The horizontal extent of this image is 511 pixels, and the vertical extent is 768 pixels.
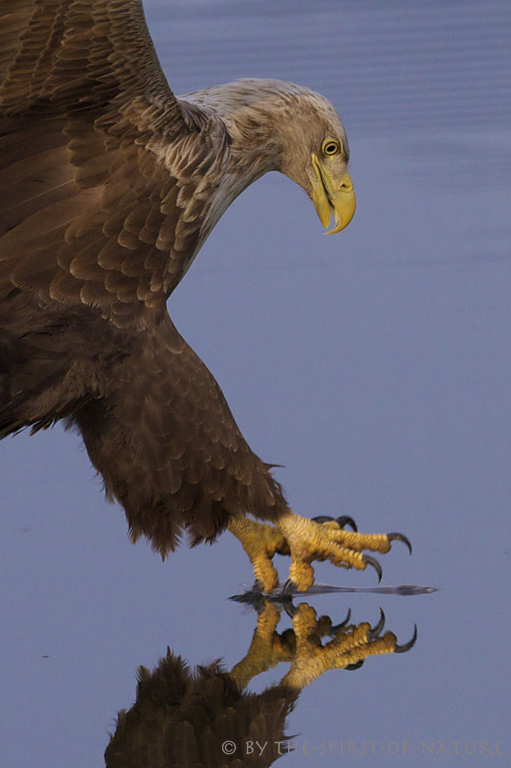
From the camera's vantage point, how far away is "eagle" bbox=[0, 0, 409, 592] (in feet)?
11.0

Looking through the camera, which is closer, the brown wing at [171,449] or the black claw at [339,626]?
the black claw at [339,626]

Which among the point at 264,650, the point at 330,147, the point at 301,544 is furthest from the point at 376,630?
the point at 330,147

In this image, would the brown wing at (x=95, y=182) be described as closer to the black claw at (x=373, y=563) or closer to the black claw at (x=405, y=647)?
the black claw at (x=373, y=563)

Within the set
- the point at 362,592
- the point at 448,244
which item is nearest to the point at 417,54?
the point at 448,244

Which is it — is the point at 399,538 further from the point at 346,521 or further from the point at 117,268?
the point at 117,268

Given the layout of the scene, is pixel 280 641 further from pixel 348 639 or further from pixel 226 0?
pixel 226 0

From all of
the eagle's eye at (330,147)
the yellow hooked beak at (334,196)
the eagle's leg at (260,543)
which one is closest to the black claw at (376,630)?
the eagle's leg at (260,543)

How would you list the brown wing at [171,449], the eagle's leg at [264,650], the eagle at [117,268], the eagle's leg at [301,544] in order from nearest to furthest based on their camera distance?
1. the eagle's leg at [264,650]
2. the eagle at [117,268]
3. the brown wing at [171,449]
4. the eagle's leg at [301,544]

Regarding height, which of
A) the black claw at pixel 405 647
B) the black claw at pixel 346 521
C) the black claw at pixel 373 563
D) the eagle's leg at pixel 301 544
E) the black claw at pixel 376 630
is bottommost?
the black claw at pixel 405 647

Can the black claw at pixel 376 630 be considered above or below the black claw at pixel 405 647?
above

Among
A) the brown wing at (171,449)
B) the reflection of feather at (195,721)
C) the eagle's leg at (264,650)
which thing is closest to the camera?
the reflection of feather at (195,721)

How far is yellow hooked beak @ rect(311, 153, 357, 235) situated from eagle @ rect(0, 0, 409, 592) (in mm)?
428

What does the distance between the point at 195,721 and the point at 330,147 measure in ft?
5.96

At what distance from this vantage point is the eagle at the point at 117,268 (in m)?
3.37
